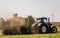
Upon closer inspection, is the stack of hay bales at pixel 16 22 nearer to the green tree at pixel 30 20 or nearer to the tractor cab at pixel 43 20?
the green tree at pixel 30 20

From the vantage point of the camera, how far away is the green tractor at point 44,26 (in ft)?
5.24

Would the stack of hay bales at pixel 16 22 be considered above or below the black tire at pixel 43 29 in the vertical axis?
above

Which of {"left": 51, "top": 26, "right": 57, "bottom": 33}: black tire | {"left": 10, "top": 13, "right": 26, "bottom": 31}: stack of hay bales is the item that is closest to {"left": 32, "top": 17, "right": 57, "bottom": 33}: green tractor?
{"left": 51, "top": 26, "right": 57, "bottom": 33}: black tire

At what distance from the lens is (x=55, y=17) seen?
162 cm

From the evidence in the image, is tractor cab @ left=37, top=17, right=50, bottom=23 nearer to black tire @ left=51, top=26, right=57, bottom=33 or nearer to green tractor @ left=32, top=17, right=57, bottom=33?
green tractor @ left=32, top=17, right=57, bottom=33

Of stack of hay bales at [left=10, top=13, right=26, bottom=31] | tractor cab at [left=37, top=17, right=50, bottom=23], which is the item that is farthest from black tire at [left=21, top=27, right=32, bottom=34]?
tractor cab at [left=37, top=17, right=50, bottom=23]

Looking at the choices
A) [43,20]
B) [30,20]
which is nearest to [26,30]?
[30,20]

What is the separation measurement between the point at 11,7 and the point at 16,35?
0.99 ft

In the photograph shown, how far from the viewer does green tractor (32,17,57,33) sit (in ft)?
5.24

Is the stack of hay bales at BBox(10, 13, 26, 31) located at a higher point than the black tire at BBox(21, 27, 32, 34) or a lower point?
higher

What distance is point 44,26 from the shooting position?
1.62 meters

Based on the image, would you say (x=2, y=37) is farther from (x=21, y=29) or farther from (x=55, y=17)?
(x=55, y=17)

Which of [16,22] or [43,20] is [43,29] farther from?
[16,22]

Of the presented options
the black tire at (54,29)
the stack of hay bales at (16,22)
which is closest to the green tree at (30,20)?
the stack of hay bales at (16,22)
